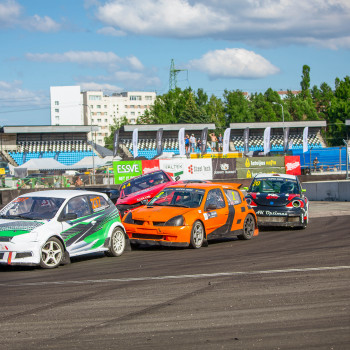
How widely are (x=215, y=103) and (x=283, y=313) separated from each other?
3963 inches

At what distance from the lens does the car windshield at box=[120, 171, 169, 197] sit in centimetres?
2034

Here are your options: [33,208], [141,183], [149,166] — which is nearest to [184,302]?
[33,208]

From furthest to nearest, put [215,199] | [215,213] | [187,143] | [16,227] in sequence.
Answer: [187,143] → [215,199] → [215,213] → [16,227]

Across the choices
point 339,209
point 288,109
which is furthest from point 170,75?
point 339,209

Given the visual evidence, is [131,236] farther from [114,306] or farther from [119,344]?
[119,344]

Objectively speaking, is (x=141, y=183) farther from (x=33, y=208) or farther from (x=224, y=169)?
(x=224, y=169)

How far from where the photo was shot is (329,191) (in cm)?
2988

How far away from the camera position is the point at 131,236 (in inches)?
527

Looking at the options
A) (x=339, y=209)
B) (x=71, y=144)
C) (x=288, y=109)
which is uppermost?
(x=288, y=109)

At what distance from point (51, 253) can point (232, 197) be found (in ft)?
19.1

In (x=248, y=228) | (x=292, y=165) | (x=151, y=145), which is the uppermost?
(x=151, y=145)

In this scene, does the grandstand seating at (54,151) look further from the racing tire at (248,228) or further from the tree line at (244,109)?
the racing tire at (248,228)

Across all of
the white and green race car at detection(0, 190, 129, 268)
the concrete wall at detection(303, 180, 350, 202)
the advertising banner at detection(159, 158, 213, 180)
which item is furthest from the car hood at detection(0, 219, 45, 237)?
the advertising banner at detection(159, 158, 213, 180)

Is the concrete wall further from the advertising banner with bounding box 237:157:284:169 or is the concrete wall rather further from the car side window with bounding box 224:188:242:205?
the car side window with bounding box 224:188:242:205
